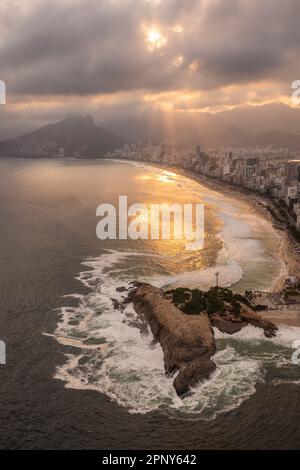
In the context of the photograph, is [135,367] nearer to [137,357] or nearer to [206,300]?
[137,357]

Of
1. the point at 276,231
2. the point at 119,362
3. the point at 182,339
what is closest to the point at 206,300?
the point at 182,339

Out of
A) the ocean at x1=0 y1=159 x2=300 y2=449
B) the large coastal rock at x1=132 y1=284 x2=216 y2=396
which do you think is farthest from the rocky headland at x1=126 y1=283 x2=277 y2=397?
the ocean at x1=0 y1=159 x2=300 y2=449

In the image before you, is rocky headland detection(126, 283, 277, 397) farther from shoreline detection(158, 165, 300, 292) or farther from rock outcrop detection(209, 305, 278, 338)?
shoreline detection(158, 165, 300, 292)

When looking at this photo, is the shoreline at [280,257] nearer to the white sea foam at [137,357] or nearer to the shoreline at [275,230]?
the shoreline at [275,230]

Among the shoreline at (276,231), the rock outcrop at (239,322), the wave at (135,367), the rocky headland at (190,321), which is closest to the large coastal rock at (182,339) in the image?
the rocky headland at (190,321)

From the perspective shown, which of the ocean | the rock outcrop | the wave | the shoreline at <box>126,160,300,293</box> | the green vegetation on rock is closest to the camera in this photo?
the ocean

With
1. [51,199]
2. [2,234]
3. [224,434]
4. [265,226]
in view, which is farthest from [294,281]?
[51,199]

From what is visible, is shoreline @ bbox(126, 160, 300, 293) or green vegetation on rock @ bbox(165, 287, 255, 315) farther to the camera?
shoreline @ bbox(126, 160, 300, 293)
